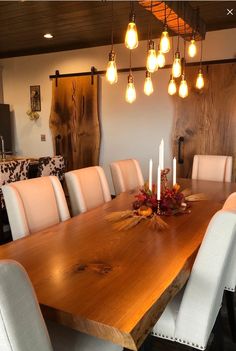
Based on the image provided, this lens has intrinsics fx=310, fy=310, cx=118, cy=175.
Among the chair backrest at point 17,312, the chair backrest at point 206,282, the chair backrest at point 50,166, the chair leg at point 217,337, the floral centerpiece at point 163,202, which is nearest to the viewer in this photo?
the chair backrest at point 17,312

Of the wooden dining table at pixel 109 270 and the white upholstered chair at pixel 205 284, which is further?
the white upholstered chair at pixel 205 284

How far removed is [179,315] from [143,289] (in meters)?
0.33

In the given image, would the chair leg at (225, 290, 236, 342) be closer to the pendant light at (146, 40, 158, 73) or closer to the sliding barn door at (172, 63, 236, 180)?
the pendant light at (146, 40, 158, 73)

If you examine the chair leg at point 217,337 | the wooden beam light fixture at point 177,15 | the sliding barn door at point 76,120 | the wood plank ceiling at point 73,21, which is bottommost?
the chair leg at point 217,337

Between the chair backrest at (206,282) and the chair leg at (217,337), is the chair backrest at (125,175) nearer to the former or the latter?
the chair leg at (217,337)

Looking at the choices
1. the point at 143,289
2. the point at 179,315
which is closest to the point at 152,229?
the point at 179,315

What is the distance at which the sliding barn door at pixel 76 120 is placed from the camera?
16.2 ft

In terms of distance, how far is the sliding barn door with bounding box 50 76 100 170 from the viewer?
494 cm

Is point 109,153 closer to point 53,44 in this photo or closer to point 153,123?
point 153,123

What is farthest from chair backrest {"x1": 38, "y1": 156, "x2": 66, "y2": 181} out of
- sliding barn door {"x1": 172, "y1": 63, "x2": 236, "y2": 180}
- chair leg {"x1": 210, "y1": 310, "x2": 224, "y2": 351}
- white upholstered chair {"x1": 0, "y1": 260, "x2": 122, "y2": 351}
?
white upholstered chair {"x1": 0, "y1": 260, "x2": 122, "y2": 351}

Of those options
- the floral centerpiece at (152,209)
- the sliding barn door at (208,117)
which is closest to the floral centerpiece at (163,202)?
the floral centerpiece at (152,209)

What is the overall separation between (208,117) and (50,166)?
221 centimetres

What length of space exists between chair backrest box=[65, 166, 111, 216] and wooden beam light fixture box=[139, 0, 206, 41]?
48.6 inches

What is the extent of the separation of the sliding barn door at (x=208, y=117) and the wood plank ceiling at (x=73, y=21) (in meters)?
0.62
